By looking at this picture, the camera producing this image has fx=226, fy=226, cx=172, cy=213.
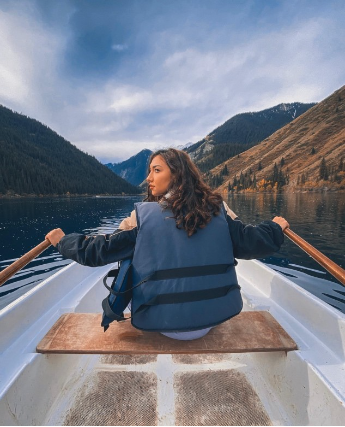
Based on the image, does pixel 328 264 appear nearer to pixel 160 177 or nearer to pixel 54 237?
pixel 160 177

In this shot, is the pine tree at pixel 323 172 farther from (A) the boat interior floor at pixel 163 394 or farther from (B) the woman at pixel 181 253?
(B) the woman at pixel 181 253

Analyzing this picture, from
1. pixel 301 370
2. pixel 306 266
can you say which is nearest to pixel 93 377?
pixel 301 370

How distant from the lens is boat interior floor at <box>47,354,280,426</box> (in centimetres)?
209

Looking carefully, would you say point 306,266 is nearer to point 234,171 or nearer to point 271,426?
point 271,426

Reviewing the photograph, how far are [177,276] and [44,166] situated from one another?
142 m

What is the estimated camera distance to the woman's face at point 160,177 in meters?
2.13

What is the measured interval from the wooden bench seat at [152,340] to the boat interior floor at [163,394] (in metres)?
0.67

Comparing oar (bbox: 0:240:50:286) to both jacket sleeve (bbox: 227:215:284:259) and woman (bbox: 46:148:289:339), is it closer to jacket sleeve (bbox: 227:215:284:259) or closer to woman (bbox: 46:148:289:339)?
woman (bbox: 46:148:289:339)

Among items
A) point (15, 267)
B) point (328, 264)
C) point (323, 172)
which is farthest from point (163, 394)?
point (323, 172)

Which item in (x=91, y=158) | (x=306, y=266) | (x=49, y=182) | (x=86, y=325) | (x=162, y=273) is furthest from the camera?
(x=91, y=158)

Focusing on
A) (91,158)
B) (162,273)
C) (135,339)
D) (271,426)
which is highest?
(91,158)

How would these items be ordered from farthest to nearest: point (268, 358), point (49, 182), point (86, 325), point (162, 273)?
1. point (49, 182)
2. point (268, 358)
3. point (86, 325)
4. point (162, 273)

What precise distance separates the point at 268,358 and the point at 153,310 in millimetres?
1664

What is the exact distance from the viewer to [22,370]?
1853 mm
